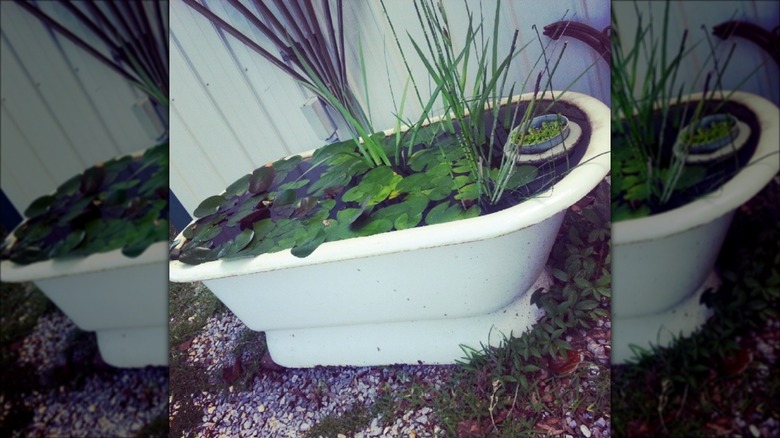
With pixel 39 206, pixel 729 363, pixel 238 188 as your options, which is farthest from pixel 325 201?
pixel 729 363

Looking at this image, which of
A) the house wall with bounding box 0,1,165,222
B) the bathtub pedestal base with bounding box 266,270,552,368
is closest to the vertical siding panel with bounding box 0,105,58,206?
the house wall with bounding box 0,1,165,222

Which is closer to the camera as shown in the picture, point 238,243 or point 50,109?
point 50,109

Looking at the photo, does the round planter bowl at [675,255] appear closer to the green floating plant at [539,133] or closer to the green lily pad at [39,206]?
the green floating plant at [539,133]

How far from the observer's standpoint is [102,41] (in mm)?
708

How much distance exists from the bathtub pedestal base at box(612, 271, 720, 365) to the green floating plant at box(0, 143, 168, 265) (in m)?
0.73

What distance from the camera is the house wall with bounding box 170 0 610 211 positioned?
86cm

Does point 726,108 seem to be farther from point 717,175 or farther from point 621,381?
point 621,381

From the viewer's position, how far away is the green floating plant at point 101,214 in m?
0.74

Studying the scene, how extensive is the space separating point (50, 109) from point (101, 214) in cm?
16

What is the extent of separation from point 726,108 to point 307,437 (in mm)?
899

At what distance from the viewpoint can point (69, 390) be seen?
85 centimetres

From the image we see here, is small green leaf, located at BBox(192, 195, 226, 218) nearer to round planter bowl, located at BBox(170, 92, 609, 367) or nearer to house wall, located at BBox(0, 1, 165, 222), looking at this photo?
round planter bowl, located at BBox(170, 92, 609, 367)

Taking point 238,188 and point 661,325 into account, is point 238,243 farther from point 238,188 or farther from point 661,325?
point 661,325

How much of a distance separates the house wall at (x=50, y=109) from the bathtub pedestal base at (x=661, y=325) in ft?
2.57
